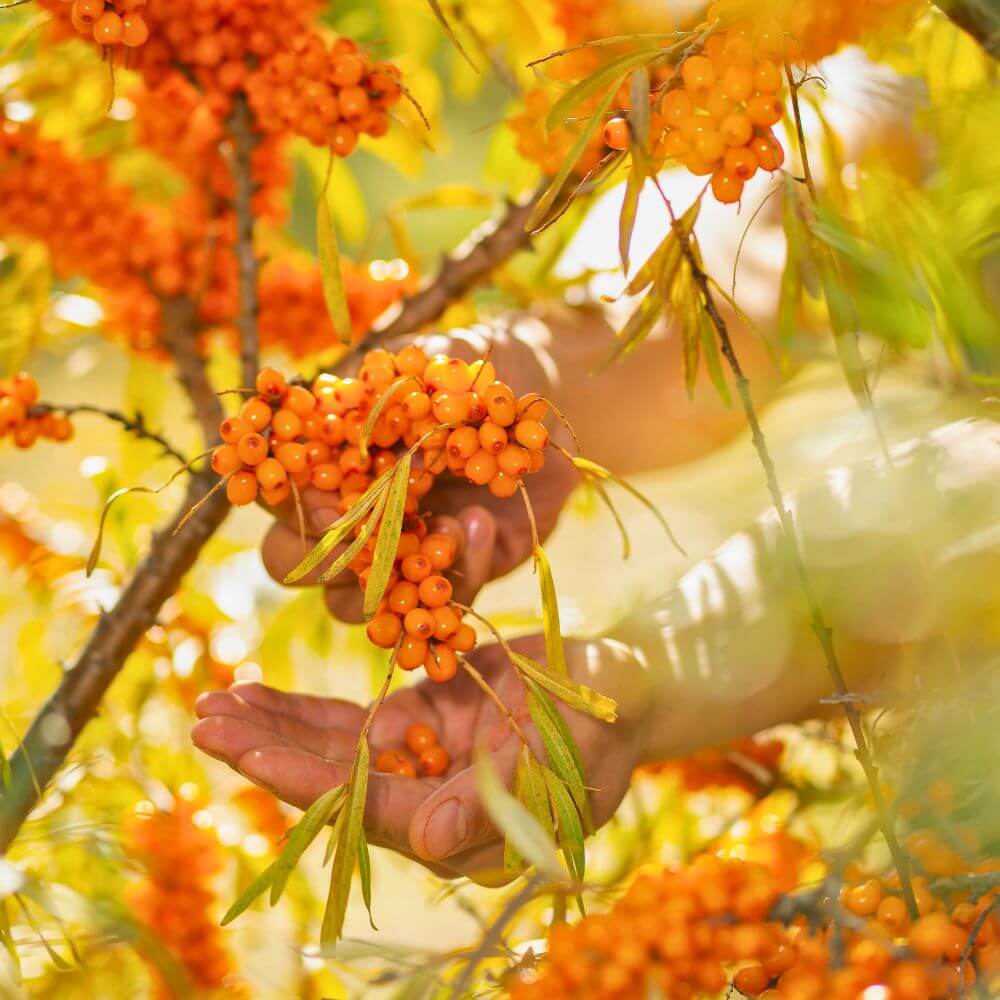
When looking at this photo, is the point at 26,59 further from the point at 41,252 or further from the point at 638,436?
the point at 638,436

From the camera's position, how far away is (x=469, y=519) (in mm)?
438

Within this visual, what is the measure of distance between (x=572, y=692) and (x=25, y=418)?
0.27 meters

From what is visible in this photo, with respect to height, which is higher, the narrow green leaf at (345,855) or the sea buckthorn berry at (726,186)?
the sea buckthorn berry at (726,186)

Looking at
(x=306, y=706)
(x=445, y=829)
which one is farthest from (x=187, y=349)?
(x=445, y=829)

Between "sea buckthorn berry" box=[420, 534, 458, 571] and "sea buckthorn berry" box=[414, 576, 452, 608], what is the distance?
0.04ft

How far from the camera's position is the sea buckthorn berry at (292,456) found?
0.36m

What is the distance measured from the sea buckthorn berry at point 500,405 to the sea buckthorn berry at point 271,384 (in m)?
0.08

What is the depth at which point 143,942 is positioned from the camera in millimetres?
273

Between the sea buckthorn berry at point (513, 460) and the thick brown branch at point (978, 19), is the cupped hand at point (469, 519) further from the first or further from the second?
the thick brown branch at point (978, 19)

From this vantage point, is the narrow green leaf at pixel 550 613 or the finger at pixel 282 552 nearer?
the narrow green leaf at pixel 550 613

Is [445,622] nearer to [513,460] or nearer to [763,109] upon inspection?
[513,460]

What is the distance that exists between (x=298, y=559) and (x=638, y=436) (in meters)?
0.44

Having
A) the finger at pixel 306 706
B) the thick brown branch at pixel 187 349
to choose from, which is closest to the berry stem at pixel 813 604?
the finger at pixel 306 706

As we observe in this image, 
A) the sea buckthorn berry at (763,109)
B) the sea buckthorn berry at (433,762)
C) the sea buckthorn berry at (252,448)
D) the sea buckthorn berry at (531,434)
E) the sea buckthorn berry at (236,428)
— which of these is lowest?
the sea buckthorn berry at (433,762)
